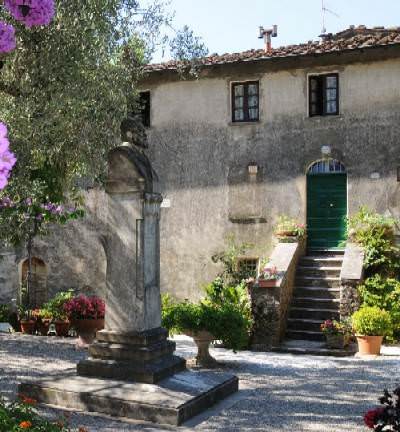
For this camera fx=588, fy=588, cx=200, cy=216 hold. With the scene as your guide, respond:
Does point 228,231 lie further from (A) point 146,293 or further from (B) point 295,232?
(A) point 146,293

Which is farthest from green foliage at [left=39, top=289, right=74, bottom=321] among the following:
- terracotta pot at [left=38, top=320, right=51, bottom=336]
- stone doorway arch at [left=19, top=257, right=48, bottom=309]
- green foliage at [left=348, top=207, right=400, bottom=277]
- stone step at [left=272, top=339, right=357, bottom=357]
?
green foliage at [left=348, top=207, right=400, bottom=277]

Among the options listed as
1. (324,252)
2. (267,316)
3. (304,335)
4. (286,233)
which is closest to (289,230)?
(286,233)

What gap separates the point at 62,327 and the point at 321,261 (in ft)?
19.5

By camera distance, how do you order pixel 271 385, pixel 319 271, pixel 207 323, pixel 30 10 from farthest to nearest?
pixel 319 271 → pixel 207 323 → pixel 271 385 → pixel 30 10

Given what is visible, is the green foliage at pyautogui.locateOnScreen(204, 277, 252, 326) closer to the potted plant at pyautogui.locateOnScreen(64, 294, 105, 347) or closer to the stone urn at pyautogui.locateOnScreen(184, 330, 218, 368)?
the stone urn at pyautogui.locateOnScreen(184, 330, 218, 368)

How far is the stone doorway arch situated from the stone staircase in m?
7.33

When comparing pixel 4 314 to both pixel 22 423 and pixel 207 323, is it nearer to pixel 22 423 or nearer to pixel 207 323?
pixel 207 323

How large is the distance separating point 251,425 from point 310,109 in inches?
385

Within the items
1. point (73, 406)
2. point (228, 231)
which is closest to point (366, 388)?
point (73, 406)

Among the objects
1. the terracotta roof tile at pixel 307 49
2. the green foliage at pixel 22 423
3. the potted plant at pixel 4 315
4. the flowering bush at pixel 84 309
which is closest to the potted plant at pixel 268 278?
the flowering bush at pixel 84 309

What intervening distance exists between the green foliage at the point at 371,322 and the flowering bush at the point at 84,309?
15.6 feet

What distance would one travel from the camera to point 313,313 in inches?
476

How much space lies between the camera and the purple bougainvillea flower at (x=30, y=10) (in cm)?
342

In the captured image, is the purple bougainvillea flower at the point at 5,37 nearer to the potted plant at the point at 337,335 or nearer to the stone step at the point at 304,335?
the potted plant at the point at 337,335
